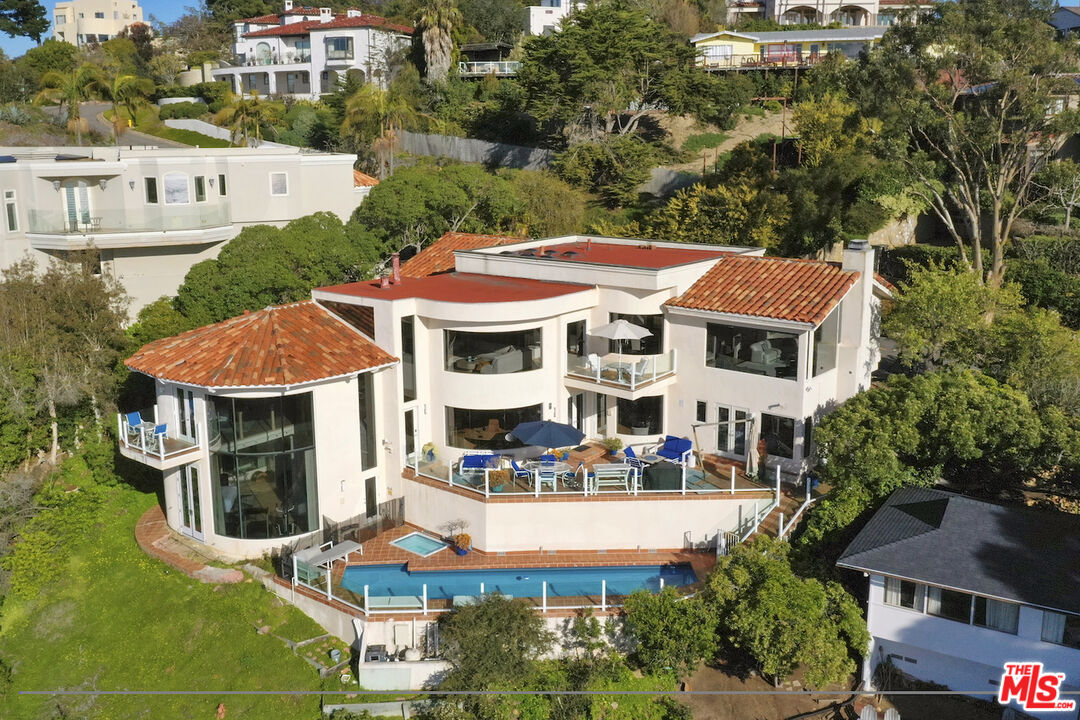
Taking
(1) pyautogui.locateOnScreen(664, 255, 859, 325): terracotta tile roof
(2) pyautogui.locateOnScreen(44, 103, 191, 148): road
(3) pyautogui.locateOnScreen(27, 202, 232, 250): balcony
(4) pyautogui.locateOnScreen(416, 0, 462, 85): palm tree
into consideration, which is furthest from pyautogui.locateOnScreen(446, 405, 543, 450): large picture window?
(4) pyautogui.locateOnScreen(416, 0, 462, 85): palm tree

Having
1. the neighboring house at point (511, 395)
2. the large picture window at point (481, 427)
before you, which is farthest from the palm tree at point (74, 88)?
the large picture window at point (481, 427)

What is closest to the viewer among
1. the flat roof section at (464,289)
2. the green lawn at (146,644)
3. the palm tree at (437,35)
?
the green lawn at (146,644)

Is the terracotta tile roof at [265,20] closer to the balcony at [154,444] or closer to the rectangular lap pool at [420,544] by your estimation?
the balcony at [154,444]

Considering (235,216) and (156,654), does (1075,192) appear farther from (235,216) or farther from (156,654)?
(156,654)

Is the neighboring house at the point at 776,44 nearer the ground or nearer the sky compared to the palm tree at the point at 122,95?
nearer the sky

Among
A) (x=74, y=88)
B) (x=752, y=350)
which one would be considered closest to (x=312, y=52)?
(x=74, y=88)

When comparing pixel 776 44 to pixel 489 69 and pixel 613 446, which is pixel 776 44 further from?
pixel 613 446
